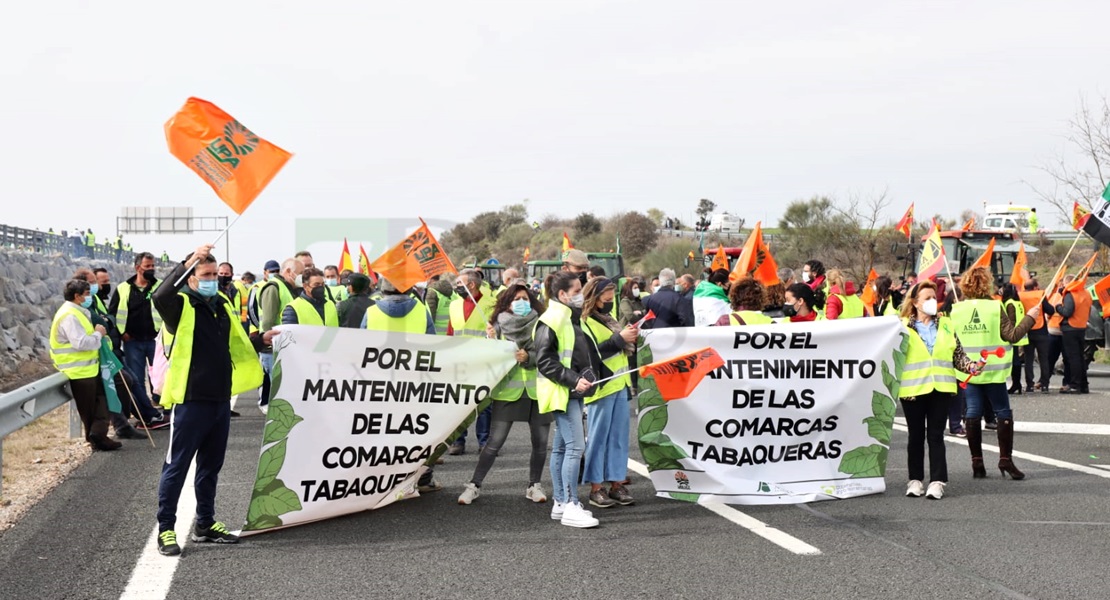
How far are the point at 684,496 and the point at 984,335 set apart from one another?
10.5 feet

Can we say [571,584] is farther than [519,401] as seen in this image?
No

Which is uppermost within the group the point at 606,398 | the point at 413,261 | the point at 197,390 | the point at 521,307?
the point at 413,261

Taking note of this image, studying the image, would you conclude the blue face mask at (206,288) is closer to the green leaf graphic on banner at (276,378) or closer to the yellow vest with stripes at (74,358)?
the green leaf graphic on banner at (276,378)

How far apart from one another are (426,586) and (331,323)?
207 inches

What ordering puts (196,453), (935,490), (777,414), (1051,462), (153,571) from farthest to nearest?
(1051,462) < (777,414) < (935,490) < (196,453) < (153,571)

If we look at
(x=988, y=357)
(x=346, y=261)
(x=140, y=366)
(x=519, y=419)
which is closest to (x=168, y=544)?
(x=519, y=419)

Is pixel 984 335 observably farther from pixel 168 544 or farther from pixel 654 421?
pixel 168 544

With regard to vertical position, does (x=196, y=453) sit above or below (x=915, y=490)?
above

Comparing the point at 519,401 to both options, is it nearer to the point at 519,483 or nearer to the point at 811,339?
the point at 519,483

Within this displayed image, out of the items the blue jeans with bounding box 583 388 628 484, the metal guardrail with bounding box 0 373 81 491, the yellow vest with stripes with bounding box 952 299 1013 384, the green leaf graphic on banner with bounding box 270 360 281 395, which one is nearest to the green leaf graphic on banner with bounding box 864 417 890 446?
the yellow vest with stripes with bounding box 952 299 1013 384

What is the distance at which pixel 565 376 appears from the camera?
7445 mm

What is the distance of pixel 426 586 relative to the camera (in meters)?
5.80

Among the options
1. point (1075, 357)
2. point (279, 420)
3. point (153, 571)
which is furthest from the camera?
point (1075, 357)

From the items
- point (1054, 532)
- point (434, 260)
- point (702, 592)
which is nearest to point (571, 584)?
point (702, 592)
